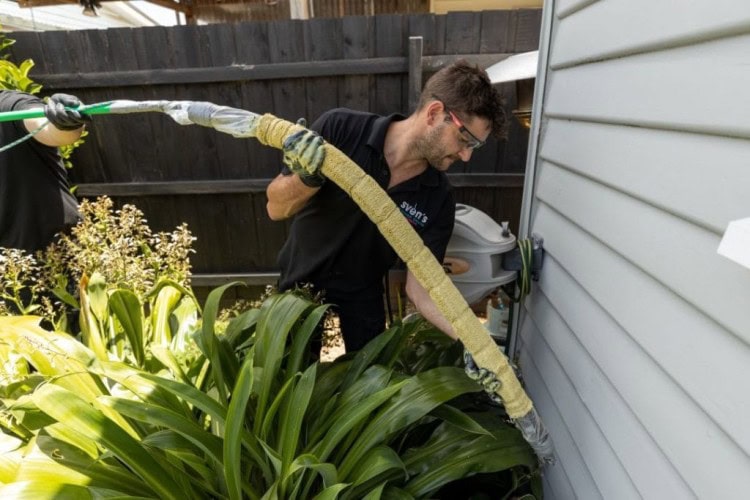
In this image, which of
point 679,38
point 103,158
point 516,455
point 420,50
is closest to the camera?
point 679,38

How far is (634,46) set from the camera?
1.01 m

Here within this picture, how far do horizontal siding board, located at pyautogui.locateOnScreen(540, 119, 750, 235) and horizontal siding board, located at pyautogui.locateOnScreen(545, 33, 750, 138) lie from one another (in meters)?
0.03

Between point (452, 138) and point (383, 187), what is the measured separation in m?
0.34

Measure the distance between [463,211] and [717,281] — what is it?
4.37ft

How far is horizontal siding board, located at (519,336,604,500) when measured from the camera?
4.33 ft

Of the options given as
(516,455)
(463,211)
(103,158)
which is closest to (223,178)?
(103,158)

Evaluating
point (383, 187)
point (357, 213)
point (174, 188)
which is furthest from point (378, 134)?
point (174, 188)

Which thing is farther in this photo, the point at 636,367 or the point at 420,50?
the point at 420,50

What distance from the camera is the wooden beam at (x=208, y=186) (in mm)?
2975

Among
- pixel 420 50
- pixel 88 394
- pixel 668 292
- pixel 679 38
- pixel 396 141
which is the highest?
pixel 420 50

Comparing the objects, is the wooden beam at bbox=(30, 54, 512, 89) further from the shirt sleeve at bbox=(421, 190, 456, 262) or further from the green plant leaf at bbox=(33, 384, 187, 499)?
the green plant leaf at bbox=(33, 384, 187, 499)

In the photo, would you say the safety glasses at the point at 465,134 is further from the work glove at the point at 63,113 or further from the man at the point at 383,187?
the work glove at the point at 63,113

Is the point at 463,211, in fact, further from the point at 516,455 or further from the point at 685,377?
the point at 685,377

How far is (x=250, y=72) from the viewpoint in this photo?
2816 mm
